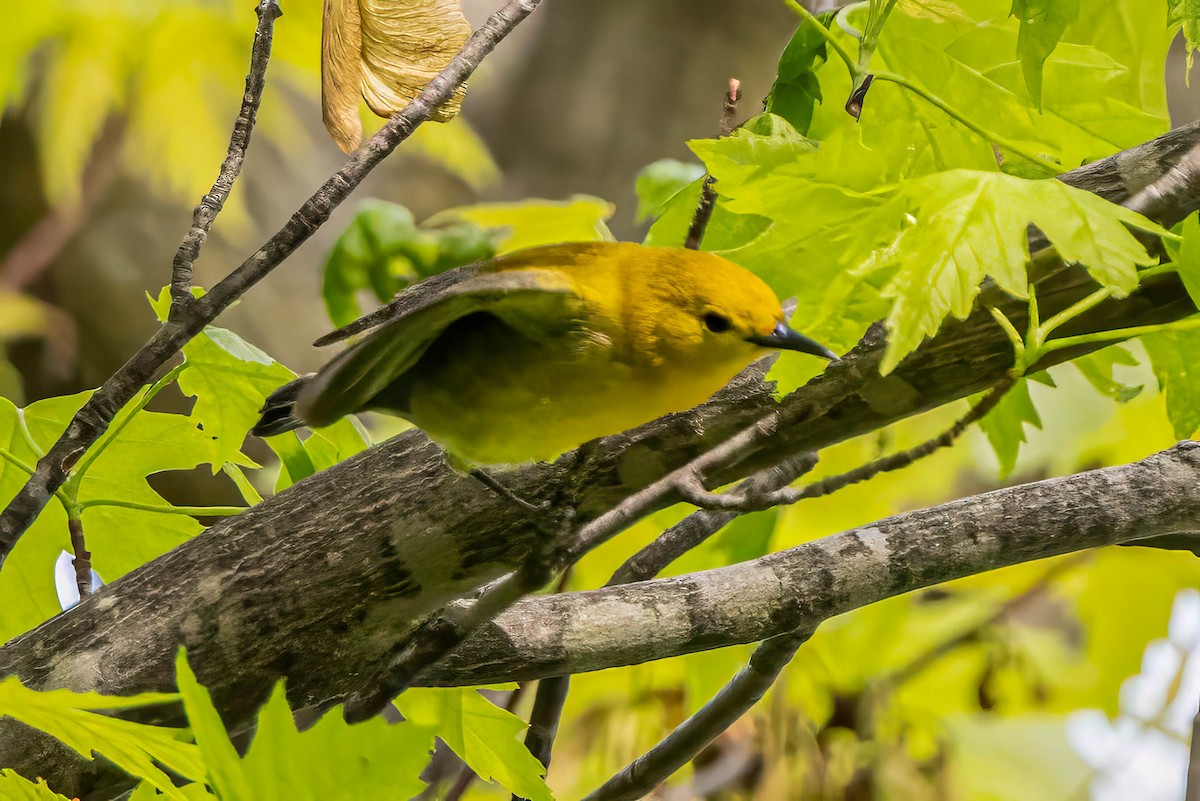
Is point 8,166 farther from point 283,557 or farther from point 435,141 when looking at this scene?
point 283,557

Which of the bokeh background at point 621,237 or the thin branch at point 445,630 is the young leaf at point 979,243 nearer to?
the thin branch at point 445,630

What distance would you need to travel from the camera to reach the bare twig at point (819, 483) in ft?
1.79

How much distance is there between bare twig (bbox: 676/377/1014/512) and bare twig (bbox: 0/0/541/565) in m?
0.24

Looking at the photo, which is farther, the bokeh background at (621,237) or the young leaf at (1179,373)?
the bokeh background at (621,237)

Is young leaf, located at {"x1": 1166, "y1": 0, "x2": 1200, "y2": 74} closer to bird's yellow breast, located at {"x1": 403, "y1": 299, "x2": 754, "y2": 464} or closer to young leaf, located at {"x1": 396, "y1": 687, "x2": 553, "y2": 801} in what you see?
bird's yellow breast, located at {"x1": 403, "y1": 299, "x2": 754, "y2": 464}

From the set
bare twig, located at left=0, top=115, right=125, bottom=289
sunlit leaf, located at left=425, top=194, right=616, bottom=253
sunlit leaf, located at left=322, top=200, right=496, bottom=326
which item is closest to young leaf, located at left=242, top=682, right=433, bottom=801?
sunlit leaf, located at left=425, top=194, right=616, bottom=253

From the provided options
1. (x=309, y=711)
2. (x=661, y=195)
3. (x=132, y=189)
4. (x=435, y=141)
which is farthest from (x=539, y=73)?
(x=309, y=711)

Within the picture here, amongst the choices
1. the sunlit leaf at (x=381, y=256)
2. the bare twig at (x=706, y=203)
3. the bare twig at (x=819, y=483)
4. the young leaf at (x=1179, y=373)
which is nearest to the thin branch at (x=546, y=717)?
the bare twig at (x=819, y=483)

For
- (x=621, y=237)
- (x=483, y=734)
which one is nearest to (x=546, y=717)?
(x=483, y=734)

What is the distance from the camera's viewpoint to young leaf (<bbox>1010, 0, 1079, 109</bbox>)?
0.49 metres

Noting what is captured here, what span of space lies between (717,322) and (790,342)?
5cm

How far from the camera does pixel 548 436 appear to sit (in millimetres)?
592

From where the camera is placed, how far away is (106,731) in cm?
42

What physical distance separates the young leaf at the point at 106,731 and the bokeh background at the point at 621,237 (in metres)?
0.50
